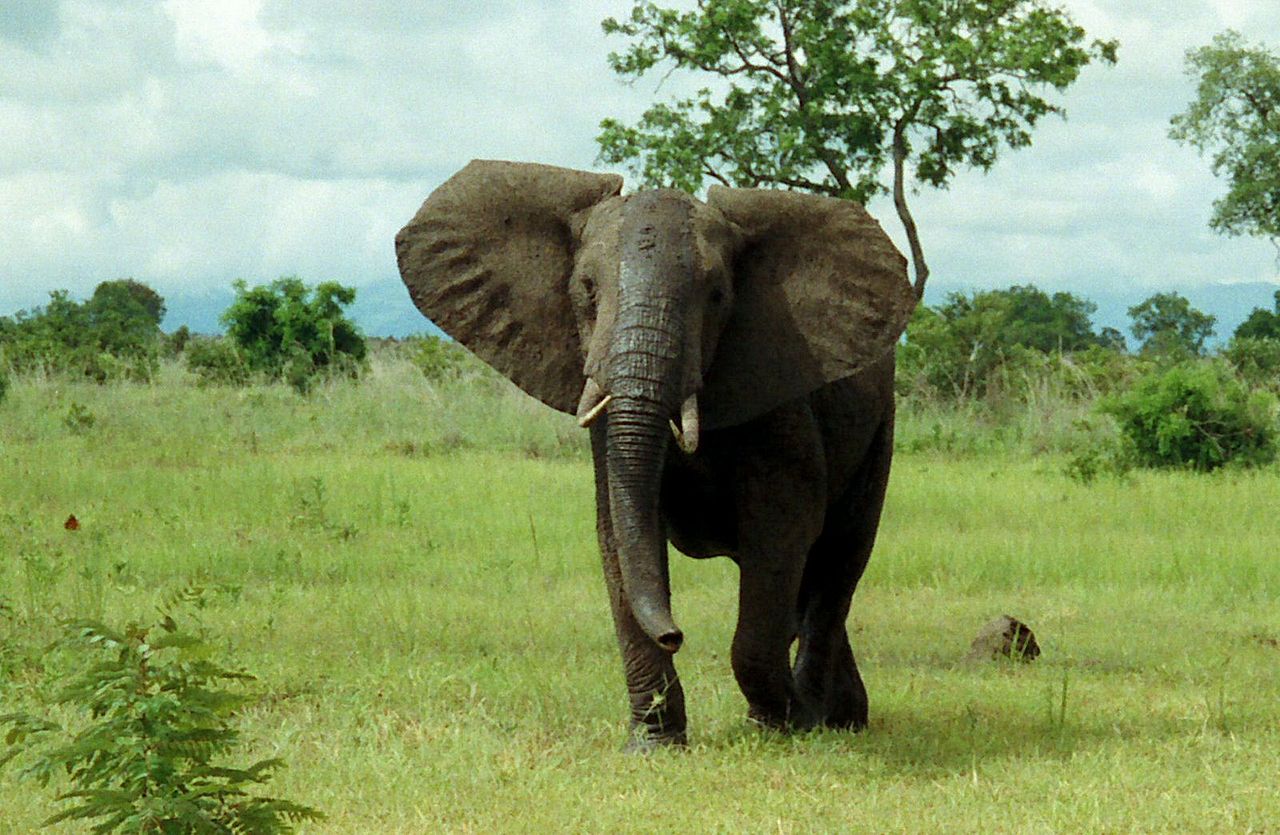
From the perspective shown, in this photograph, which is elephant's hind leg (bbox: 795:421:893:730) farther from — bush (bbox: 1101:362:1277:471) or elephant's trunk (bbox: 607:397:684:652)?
bush (bbox: 1101:362:1277:471)

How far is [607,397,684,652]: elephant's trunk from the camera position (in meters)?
6.16

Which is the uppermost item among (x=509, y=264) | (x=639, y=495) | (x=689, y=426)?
(x=509, y=264)

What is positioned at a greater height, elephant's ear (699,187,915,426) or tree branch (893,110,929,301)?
tree branch (893,110,929,301)

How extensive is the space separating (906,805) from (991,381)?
1911 cm

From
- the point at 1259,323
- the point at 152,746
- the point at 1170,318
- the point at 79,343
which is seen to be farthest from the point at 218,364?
A: the point at 1170,318

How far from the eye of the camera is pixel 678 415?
20.6 feet

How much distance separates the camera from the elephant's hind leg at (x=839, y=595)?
307 inches

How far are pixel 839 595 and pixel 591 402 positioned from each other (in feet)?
6.95

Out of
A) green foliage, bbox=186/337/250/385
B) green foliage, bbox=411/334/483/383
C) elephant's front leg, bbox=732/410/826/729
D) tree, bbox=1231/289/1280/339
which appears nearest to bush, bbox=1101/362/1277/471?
green foliage, bbox=411/334/483/383

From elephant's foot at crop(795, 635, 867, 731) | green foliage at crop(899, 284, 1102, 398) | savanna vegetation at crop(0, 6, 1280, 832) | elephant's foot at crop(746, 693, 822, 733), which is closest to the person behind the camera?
savanna vegetation at crop(0, 6, 1280, 832)

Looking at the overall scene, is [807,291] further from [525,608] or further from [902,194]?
[902,194]

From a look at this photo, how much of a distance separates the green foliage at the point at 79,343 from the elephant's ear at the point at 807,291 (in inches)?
661

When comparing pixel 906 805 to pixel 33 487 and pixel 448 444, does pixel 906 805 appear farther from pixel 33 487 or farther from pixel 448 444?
pixel 448 444

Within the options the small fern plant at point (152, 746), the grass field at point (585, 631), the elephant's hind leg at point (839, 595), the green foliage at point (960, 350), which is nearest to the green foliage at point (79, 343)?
the grass field at point (585, 631)
